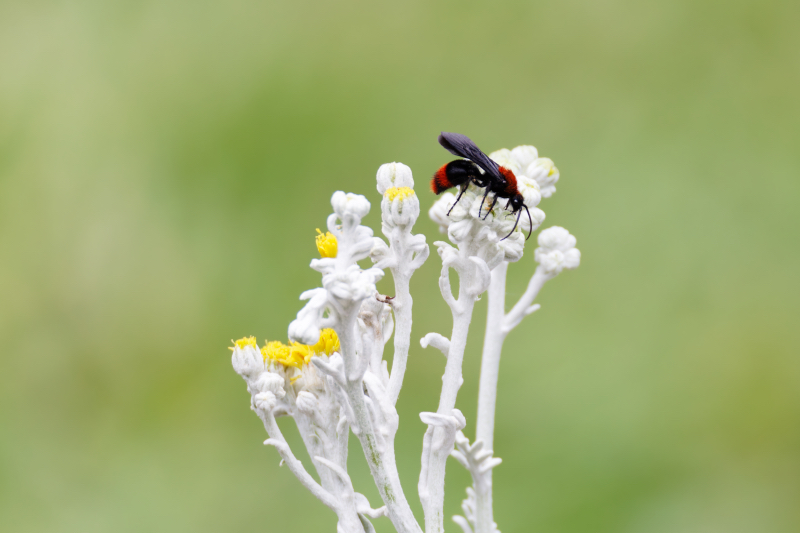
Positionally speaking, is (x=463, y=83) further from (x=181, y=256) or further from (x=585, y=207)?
(x=181, y=256)

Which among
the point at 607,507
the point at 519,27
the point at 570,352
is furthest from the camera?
the point at 519,27

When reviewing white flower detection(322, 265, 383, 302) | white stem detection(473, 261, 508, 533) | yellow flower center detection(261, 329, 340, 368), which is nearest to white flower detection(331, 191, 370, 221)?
white flower detection(322, 265, 383, 302)

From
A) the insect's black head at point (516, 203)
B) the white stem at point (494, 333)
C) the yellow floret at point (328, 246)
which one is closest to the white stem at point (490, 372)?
the white stem at point (494, 333)

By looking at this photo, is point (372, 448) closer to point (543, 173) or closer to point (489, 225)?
point (489, 225)

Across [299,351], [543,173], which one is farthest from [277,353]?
[543,173]

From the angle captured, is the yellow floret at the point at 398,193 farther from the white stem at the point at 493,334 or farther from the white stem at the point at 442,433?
the white stem at the point at 493,334

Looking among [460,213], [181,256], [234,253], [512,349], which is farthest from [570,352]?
[460,213]
